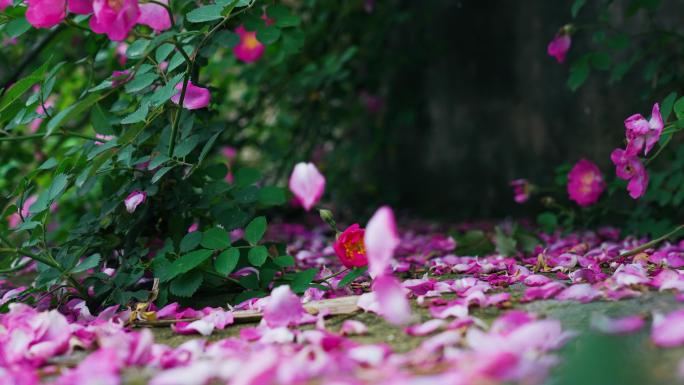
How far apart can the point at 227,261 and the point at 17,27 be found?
23.6 inches

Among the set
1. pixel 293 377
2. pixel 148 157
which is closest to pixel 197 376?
pixel 293 377

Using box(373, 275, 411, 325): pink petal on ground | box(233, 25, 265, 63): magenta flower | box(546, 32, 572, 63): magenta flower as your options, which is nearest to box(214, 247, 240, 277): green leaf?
box(373, 275, 411, 325): pink petal on ground

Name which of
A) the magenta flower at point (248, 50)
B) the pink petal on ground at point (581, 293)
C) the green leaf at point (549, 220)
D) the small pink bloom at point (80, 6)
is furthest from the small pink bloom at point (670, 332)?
the magenta flower at point (248, 50)

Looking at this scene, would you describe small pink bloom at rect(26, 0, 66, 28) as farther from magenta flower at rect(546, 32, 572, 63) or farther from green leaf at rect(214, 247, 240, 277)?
magenta flower at rect(546, 32, 572, 63)

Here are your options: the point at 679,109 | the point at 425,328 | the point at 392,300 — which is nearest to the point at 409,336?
the point at 425,328

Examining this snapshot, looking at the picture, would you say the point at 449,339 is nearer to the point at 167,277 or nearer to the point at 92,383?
the point at 92,383

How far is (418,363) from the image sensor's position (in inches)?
35.6

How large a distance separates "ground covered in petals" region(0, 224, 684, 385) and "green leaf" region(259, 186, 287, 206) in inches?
8.2

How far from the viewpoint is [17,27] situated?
1520 millimetres

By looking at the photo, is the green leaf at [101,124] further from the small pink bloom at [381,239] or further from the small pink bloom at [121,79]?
the small pink bloom at [381,239]

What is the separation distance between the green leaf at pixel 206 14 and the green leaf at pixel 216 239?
0.36 m

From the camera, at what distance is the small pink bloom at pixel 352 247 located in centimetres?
133

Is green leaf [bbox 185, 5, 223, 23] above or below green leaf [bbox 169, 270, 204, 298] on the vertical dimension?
above

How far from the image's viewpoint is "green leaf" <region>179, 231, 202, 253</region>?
56.5 inches
